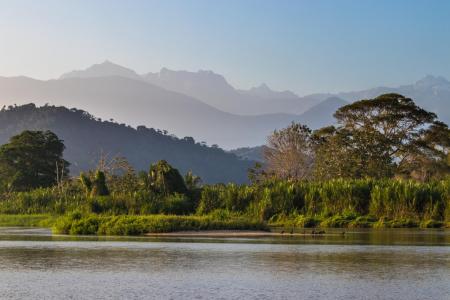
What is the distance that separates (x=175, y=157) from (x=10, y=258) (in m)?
149

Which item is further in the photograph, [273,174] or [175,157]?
[175,157]

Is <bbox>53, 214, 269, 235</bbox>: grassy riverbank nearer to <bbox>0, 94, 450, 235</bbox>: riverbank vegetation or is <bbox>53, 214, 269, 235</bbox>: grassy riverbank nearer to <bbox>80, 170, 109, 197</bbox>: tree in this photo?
<bbox>0, 94, 450, 235</bbox>: riverbank vegetation

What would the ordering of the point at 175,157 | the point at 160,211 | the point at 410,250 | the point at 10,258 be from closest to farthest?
1. the point at 10,258
2. the point at 410,250
3. the point at 160,211
4. the point at 175,157

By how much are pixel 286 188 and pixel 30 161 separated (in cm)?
3980

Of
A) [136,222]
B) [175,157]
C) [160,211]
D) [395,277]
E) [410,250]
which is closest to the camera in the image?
[395,277]

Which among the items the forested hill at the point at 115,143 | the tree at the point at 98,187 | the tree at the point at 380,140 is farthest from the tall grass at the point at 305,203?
the forested hill at the point at 115,143

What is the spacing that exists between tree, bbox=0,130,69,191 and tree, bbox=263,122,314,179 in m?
20.6

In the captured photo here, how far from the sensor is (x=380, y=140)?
69438mm

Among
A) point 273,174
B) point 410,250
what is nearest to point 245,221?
point 410,250

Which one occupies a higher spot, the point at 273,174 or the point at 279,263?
the point at 273,174

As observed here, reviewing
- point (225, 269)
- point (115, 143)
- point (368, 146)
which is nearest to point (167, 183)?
point (368, 146)

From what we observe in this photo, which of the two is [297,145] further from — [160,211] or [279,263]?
[279,263]

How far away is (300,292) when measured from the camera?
651 inches

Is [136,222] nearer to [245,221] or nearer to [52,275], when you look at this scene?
[245,221]
